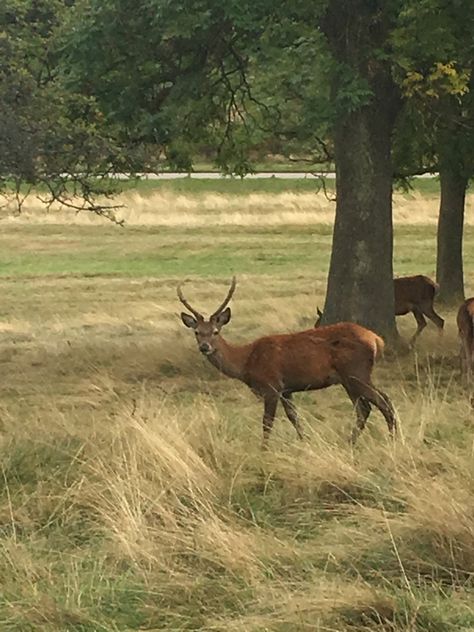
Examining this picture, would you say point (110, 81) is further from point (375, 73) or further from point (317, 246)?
point (317, 246)

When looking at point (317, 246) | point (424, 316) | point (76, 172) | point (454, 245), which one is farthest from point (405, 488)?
point (317, 246)

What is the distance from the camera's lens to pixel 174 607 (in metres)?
5.24

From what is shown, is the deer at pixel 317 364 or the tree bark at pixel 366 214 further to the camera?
the tree bark at pixel 366 214

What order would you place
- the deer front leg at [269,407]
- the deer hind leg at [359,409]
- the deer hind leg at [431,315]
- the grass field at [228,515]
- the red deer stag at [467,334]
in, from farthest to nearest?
the deer hind leg at [431,315] → the red deer stag at [467,334] → the deer front leg at [269,407] → the deer hind leg at [359,409] → the grass field at [228,515]

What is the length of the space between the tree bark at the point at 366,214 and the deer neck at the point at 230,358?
433 cm

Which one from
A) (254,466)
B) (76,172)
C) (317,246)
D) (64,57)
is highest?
(64,57)

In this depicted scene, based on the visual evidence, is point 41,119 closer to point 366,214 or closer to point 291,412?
point 291,412

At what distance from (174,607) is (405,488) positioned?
157 centimetres

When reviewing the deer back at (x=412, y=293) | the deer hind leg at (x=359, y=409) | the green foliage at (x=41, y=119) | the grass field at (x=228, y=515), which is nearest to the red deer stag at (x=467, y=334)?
the grass field at (x=228, y=515)

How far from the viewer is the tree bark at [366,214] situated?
48.7 feet

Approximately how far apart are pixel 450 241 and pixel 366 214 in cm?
753

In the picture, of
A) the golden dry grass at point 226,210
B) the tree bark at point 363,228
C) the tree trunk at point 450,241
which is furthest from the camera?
the golden dry grass at point 226,210

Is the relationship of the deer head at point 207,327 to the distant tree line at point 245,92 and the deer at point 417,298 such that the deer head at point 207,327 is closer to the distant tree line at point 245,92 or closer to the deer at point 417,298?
the distant tree line at point 245,92

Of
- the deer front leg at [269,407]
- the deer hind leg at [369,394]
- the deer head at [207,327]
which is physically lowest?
the deer front leg at [269,407]
